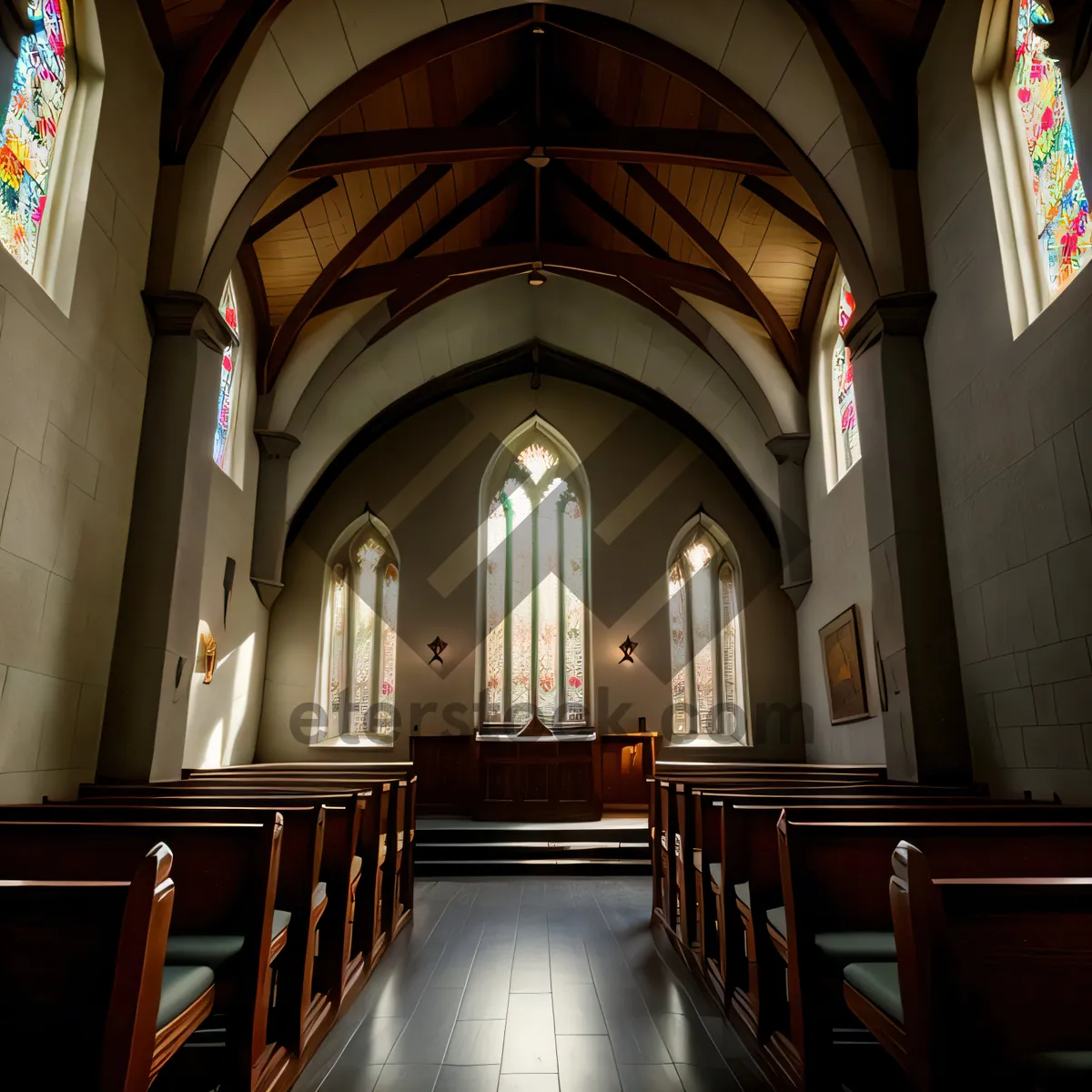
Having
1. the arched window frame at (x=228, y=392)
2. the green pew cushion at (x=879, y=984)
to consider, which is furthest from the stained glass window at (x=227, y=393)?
the green pew cushion at (x=879, y=984)

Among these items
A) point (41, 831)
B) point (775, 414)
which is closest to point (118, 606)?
point (41, 831)

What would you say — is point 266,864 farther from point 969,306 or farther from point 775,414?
point 775,414

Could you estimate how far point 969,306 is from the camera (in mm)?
4688

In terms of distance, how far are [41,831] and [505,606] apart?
8.18 meters

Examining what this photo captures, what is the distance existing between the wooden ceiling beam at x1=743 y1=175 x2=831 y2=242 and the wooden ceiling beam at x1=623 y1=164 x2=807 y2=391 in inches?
21.1

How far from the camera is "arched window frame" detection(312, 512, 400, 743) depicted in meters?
9.81

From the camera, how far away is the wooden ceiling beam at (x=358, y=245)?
24.6 feet

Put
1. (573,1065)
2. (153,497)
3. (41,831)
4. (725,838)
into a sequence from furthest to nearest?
(153,497) < (725,838) < (573,1065) < (41,831)

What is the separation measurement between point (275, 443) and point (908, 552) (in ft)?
20.4

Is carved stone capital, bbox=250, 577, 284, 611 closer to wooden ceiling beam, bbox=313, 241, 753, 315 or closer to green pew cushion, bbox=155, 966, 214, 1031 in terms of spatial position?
wooden ceiling beam, bbox=313, 241, 753, 315

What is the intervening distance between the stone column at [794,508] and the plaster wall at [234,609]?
17.7 feet

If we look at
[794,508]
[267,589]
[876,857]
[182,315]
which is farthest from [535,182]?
[876,857]

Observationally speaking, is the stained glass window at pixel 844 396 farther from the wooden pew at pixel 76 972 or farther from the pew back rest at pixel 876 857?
the wooden pew at pixel 76 972

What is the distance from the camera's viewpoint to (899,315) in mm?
5176
